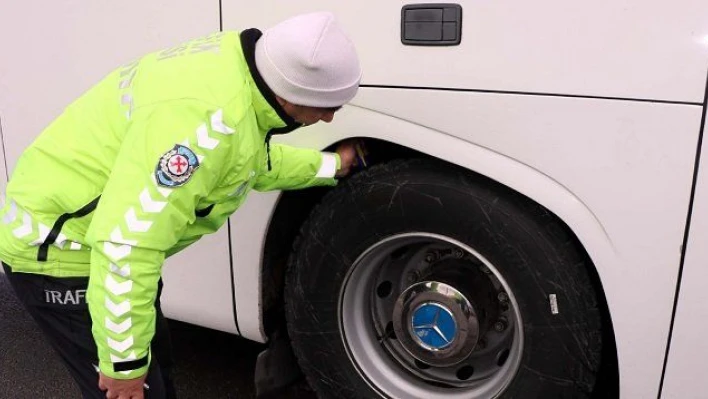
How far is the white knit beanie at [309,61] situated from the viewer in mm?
1656

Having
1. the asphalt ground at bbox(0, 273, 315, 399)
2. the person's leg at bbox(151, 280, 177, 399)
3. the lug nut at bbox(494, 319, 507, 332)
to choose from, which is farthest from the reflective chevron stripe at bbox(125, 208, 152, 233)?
the asphalt ground at bbox(0, 273, 315, 399)

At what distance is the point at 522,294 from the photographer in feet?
6.91

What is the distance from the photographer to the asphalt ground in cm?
302

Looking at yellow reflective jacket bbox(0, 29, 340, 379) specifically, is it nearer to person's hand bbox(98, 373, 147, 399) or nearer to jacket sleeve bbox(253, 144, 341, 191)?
person's hand bbox(98, 373, 147, 399)

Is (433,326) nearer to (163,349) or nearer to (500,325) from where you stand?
(500,325)

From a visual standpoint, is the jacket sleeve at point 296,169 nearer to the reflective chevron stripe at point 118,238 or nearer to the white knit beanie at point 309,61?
the white knit beanie at point 309,61

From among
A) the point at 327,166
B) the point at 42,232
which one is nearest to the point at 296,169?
the point at 327,166

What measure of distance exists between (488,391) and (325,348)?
0.54 meters

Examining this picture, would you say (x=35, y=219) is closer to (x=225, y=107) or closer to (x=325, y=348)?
(x=225, y=107)

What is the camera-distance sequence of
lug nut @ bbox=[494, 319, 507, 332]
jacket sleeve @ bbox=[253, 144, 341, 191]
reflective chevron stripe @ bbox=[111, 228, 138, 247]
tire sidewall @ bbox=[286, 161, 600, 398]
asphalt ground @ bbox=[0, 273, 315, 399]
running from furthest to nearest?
asphalt ground @ bbox=[0, 273, 315, 399] < lug nut @ bbox=[494, 319, 507, 332] < jacket sleeve @ bbox=[253, 144, 341, 191] < tire sidewall @ bbox=[286, 161, 600, 398] < reflective chevron stripe @ bbox=[111, 228, 138, 247]

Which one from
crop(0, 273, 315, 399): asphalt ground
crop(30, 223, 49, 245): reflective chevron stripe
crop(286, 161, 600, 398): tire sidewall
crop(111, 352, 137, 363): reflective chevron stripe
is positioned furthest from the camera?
crop(0, 273, 315, 399): asphalt ground

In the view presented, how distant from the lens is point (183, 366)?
3193 millimetres

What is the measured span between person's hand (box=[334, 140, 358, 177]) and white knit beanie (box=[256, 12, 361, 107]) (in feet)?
1.79

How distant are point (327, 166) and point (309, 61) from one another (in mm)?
629
